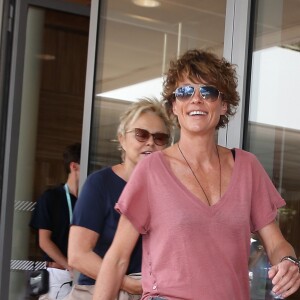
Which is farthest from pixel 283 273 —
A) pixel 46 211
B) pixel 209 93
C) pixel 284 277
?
pixel 46 211

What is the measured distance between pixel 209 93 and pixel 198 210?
40cm

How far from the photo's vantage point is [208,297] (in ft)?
7.21

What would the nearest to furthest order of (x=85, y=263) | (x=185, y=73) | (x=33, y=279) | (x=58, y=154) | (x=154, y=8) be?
(x=185, y=73), (x=85, y=263), (x=33, y=279), (x=154, y=8), (x=58, y=154)

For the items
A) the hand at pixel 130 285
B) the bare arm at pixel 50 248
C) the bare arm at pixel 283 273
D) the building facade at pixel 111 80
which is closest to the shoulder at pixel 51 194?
the bare arm at pixel 50 248

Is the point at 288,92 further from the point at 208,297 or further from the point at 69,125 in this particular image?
the point at 69,125

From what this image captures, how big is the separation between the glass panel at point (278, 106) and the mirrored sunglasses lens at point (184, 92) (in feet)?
2.86

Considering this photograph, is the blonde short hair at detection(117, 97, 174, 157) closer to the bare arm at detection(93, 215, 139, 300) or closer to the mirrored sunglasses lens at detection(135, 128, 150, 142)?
the mirrored sunglasses lens at detection(135, 128, 150, 142)

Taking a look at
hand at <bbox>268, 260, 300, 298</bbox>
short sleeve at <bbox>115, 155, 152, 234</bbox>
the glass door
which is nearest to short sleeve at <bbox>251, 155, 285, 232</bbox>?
hand at <bbox>268, 260, 300, 298</bbox>

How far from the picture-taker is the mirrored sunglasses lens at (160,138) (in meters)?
3.11

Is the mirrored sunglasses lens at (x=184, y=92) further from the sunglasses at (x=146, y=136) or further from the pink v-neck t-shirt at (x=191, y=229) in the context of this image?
the sunglasses at (x=146, y=136)

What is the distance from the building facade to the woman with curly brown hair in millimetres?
766

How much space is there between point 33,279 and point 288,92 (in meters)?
1.78

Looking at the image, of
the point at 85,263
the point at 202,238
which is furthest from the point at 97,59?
the point at 202,238

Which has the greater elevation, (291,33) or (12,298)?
(291,33)
